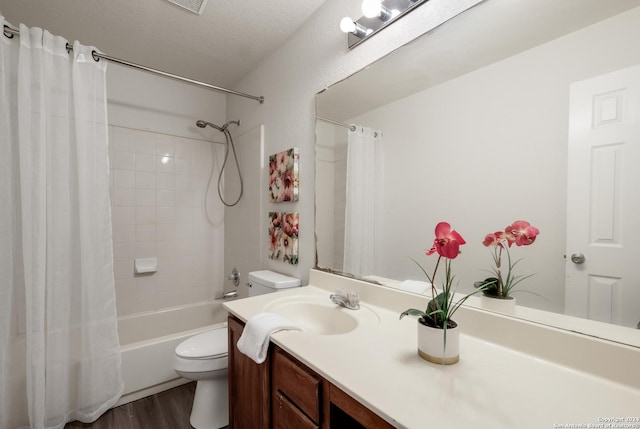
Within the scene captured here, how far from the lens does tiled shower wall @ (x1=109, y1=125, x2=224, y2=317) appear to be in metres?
2.15

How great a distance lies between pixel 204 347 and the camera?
1.55m

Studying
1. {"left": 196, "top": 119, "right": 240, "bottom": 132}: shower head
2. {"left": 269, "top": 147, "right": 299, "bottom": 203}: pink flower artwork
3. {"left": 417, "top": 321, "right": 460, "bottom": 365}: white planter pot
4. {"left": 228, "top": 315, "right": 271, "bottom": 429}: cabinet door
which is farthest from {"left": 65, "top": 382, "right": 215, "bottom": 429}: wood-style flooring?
{"left": 196, "top": 119, "right": 240, "bottom": 132}: shower head

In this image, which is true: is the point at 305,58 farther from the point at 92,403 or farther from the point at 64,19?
the point at 92,403

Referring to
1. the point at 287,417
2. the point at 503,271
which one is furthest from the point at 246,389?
the point at 503,271

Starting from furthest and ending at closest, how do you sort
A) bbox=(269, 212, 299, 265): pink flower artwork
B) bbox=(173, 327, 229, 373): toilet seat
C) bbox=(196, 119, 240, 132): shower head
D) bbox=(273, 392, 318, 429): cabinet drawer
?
bbox=(196, 119, 240, 132): shower head
bbox=(269, 212, 299, 265): pink flower artwork
bbox=(173, 327, 229, 373): toilet seat
bbox=(273, 392, 318, 429): cabinet drawer

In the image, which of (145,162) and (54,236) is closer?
(54,236)

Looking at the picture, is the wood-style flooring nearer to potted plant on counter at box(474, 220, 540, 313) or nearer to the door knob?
potted plant on counter at box(474, 220, 540, 313)

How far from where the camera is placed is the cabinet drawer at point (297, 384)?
0.75 m

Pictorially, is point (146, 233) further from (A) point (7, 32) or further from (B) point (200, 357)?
(A) point (7, 32)

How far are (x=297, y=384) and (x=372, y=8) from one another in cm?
146

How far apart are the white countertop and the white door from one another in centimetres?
12

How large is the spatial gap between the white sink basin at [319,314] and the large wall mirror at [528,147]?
0.74 feet

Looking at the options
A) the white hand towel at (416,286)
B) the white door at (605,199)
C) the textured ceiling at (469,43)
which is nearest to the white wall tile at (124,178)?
the textured ceiling at (469,43)

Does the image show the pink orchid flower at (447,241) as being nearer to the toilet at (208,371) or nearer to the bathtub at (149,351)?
the toilet at (208,371)
